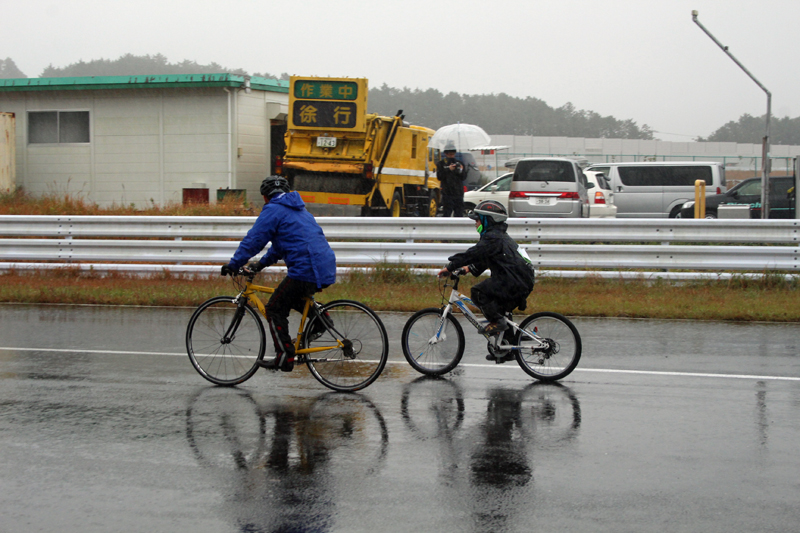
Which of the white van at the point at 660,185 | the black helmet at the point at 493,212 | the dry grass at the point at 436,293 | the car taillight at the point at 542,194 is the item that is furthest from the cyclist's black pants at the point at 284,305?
the white van at the point at 660,185

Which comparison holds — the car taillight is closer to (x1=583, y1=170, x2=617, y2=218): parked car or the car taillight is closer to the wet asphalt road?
(x1=583, y1=170, x2=617, y2=218): parked car

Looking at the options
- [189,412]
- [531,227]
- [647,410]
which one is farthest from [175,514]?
[531,227]

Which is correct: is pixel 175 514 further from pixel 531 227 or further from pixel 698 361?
pixel 531 227

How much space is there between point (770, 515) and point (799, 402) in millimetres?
2560

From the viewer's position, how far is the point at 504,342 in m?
7.41

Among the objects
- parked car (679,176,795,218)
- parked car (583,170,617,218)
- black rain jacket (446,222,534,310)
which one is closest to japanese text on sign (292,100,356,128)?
parked car (583,170,617,218)

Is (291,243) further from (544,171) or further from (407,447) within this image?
(544,171)

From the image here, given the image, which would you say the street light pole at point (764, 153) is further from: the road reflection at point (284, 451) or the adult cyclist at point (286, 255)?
the road reflection at point (284, 451)

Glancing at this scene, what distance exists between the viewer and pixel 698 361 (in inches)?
316

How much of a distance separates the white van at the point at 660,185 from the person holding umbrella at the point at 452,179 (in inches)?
367

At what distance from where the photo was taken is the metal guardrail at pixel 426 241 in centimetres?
1251

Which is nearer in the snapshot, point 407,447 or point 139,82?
point 407,447

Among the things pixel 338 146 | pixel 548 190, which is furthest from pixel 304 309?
pixel 548 190

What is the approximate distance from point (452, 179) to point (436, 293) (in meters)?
5.32
